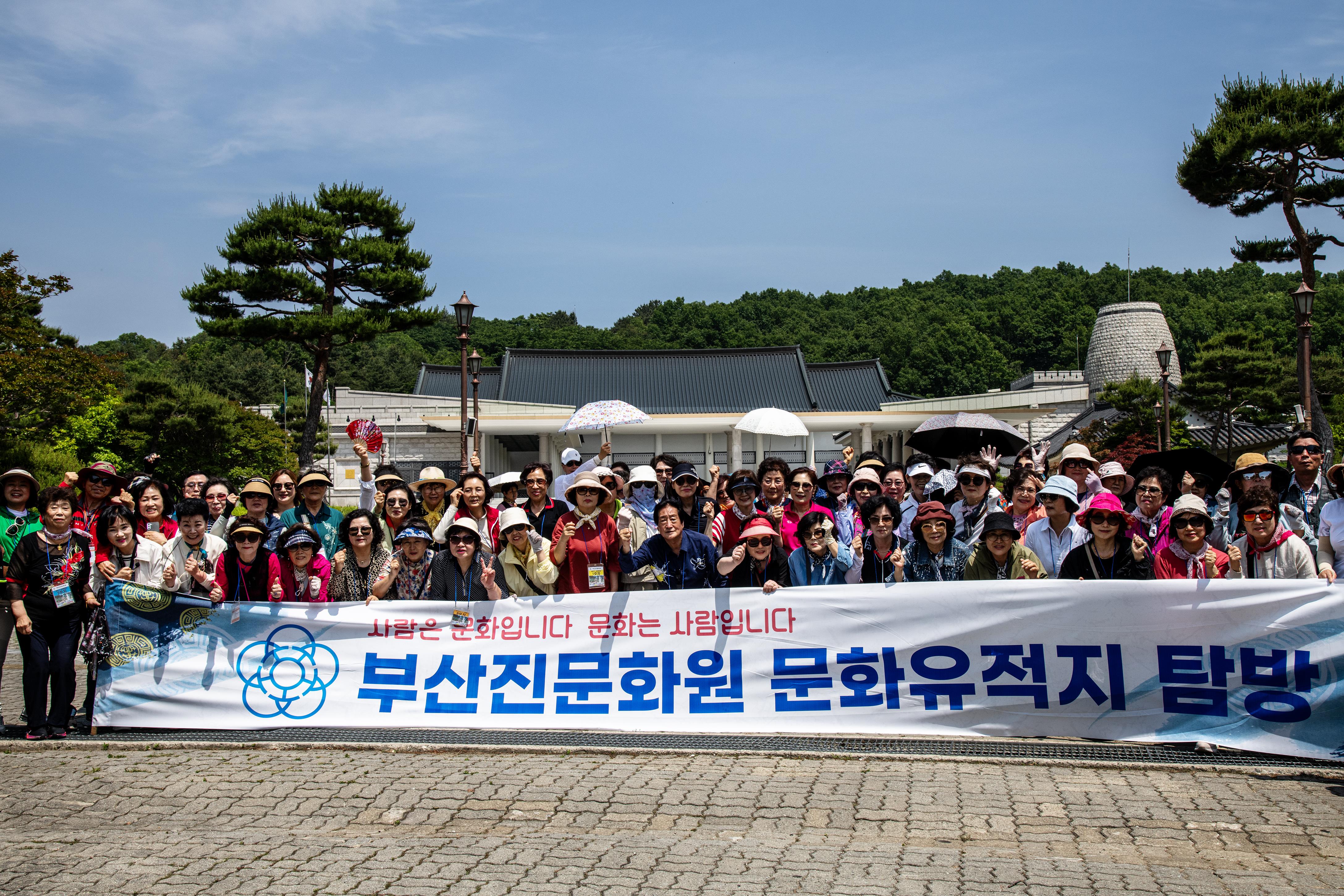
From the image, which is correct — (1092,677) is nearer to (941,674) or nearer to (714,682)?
(941,674)

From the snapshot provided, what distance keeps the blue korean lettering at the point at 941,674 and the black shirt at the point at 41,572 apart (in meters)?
5.34

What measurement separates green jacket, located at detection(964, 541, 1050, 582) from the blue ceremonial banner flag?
185 millimetres

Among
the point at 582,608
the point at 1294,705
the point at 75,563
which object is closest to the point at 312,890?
the point at 582,608

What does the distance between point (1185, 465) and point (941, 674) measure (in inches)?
141

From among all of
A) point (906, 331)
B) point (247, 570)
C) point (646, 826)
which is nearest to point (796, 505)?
point (646, 826)

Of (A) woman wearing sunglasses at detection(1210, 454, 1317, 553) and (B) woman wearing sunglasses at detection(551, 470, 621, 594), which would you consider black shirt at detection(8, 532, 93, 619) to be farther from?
(A) woman wearing sunglasses at detection(1210, 454, 1317, 553)

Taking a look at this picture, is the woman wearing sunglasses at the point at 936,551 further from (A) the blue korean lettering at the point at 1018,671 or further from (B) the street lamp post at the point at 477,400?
(B) the street lamp post at the point at 477,400

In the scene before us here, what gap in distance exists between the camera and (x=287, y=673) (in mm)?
6441

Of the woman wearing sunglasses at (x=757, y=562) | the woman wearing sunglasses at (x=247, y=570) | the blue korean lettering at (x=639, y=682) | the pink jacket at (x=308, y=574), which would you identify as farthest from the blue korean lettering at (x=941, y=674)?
the woman wearing sunglasses at (x=247, y=570)

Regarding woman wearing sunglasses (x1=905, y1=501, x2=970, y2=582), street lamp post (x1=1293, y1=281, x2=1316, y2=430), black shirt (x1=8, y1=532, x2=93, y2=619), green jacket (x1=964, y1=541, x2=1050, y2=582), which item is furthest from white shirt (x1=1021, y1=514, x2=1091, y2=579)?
street lamp post (x1=1293, y1=281, x2=1316, y2=430)

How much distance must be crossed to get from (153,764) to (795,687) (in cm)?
379

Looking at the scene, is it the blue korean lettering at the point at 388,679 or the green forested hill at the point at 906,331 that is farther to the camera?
the green forested hill at the point at 906,331

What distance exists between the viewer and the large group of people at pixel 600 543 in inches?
240

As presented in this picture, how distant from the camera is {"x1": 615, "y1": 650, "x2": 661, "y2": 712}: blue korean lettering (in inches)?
244
